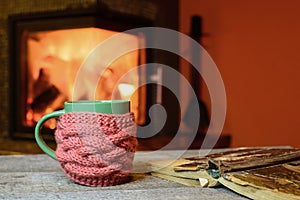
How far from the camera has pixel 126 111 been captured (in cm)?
56

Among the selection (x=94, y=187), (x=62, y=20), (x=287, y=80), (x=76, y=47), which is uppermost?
(x=62, y=20)

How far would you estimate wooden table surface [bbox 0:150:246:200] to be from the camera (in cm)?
50

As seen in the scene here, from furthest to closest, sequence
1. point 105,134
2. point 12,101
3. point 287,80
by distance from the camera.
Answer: point 12,101, point 287,80, point 105,134

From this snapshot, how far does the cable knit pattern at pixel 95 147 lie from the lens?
528mm

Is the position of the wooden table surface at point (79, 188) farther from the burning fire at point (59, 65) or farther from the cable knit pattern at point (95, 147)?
the burning fire at point (59, 65)

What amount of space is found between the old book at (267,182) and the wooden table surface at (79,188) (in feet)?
0.05

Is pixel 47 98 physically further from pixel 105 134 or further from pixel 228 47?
pixel 105 134

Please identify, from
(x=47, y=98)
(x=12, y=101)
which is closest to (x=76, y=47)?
(x=47, y=98)

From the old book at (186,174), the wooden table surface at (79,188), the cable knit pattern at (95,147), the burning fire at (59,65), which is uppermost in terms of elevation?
the burning fire at (59,65)

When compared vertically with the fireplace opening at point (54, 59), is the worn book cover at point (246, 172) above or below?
below

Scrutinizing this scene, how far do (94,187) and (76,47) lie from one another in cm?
180

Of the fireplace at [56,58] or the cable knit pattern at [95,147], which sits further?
the fireplace at [56,58]

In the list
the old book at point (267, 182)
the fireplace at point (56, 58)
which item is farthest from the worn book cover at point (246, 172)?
the fireplace at point (56, 58)

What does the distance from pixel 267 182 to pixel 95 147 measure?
21cm
